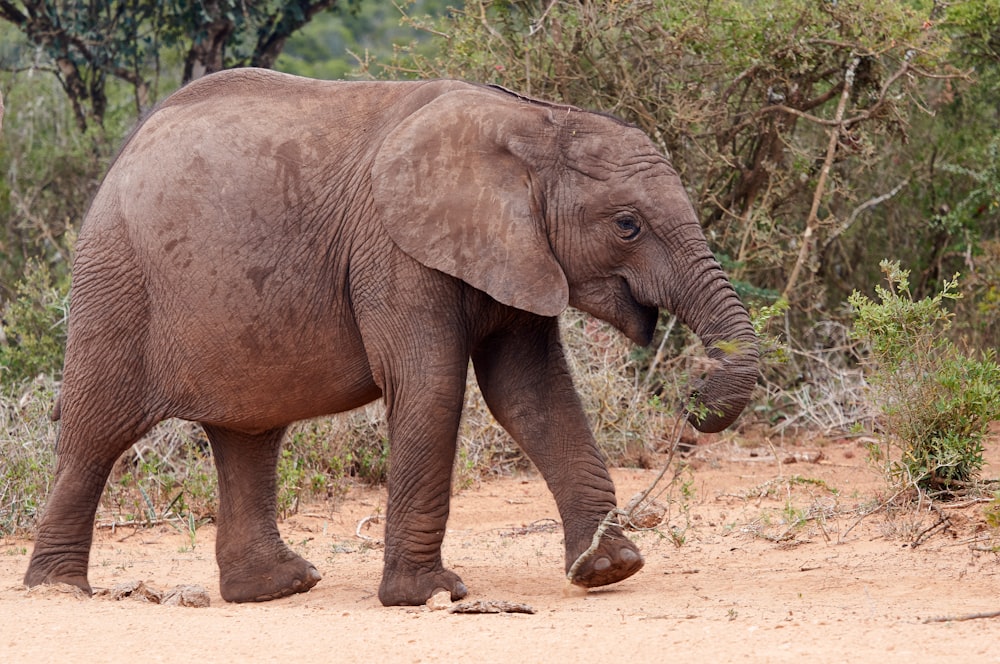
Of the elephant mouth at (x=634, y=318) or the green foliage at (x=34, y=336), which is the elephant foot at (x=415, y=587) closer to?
the elephant mouth at (x=634, y=318)

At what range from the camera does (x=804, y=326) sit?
11578mm

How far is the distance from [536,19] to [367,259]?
5059 mm

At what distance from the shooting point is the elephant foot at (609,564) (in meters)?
6.21

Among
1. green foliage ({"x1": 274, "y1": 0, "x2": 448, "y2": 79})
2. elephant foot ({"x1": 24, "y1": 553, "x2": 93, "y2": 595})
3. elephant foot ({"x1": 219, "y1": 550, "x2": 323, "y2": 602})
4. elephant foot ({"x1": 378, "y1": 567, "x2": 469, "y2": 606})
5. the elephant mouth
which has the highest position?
green foliage ({"x1": 274, "y1": 0, "x2": 448, "y2": 79})

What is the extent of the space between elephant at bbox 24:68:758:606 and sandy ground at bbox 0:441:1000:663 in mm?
589

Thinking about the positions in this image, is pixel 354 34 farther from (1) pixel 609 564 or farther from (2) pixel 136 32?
(1) pixel 609 564

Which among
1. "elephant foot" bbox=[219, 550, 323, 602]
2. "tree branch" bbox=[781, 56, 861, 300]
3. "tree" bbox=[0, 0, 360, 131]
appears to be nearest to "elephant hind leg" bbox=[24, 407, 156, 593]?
"elephant foot" bbox=[219, 550, 323, 602]

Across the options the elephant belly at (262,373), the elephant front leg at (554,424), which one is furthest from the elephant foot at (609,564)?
the elephant belly at (262,373)

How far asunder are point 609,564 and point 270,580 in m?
1.84

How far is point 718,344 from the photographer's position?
18.7ft

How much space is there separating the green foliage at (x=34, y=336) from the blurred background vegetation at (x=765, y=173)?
2cm

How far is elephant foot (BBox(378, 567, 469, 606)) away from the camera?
20.0ft

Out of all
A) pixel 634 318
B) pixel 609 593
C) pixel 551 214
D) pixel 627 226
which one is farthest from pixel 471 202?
pixel 609 593

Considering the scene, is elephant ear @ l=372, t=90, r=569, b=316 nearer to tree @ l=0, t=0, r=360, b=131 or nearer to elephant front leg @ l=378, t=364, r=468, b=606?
elephant front leg @ l=378, t=364, r=468, b=606
